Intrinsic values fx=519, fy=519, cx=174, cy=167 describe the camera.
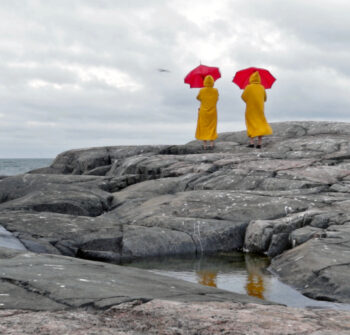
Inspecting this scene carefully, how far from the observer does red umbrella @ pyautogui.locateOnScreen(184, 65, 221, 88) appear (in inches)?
650

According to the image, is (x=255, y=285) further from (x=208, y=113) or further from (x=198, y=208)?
(x=208, y=113)

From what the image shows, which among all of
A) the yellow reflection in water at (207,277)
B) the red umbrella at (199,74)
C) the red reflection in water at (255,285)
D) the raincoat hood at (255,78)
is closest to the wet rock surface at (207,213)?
the red reflection in water at (255,285)

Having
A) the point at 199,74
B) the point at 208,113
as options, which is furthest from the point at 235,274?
the point at 199,74

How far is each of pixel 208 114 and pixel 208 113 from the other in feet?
0.11

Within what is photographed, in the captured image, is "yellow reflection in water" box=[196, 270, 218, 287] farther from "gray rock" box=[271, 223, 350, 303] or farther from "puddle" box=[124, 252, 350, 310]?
"gray rock" box=[271, 223, 350, 303]

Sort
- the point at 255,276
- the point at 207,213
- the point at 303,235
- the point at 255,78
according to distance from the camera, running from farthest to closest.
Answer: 1. the point at 255,78
2. the point at 207,213
3. the point at 303,235
4. the point at 255,276

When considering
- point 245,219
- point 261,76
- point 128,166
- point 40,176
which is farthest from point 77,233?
point 261,76

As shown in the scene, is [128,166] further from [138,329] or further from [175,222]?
[138,329]

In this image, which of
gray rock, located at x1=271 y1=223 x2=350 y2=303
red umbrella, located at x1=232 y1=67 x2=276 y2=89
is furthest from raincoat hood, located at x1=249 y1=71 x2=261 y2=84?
gray rock, located at x1=271 y1=223 x2=350 y2=303

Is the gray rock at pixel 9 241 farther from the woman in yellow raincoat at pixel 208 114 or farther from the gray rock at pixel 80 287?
the woman in yellow raincoat at pixel 208 114

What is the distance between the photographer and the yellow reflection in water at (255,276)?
566cm

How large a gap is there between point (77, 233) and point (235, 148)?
338 inches

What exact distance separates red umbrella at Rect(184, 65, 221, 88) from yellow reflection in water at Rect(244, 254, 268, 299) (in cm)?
949

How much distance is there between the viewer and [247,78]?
1628 centimetres
